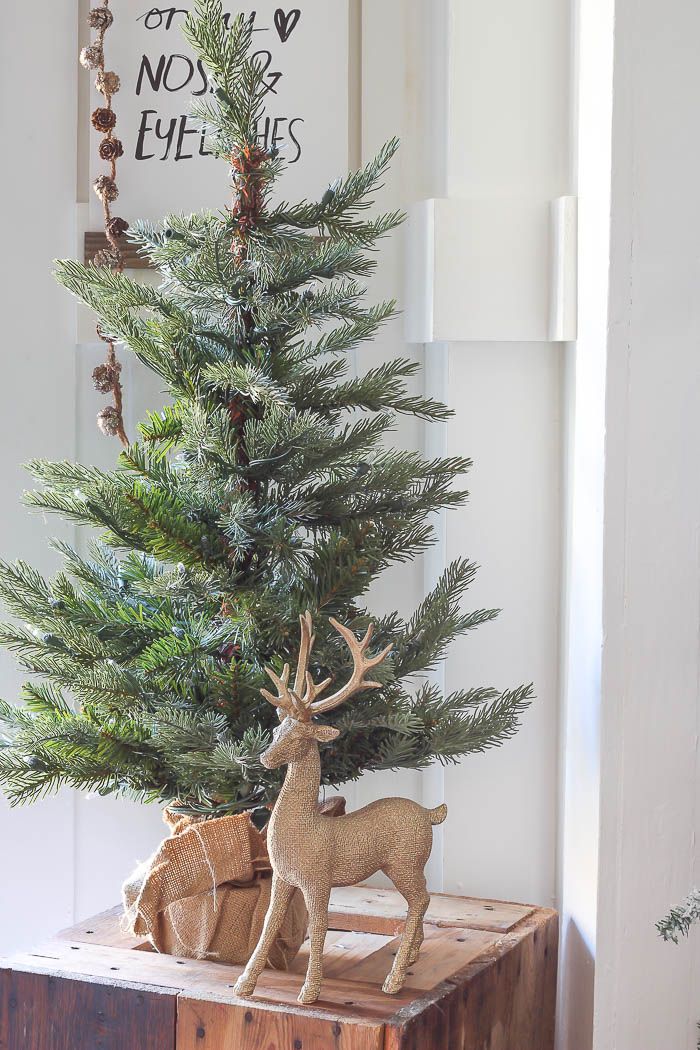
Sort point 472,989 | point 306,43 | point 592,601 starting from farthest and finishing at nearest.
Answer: point 306,43
point 592,601
point 472,989

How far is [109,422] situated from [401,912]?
76 centimetres

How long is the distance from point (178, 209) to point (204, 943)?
1.04 metres

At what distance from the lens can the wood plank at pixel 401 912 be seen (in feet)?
4.57

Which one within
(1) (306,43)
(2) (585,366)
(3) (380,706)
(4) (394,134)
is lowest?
(3) (380,706)

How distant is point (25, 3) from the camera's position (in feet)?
5.56

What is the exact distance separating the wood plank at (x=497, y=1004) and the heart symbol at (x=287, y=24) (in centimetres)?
128

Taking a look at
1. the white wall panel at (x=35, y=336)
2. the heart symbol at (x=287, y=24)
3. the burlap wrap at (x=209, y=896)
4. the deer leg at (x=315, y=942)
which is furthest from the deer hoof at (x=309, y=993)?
the heart symbol at (x=287, y=24)

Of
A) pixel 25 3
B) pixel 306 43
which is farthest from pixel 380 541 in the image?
pixel 25 3

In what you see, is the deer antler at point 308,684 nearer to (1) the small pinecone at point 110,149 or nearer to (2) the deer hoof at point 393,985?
(2) the deer hoof at point 393,985

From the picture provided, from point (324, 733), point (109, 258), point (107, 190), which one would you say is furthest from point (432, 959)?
point (107, 190)

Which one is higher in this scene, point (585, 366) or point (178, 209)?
point (178, 209)

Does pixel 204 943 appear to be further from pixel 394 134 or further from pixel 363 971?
pixel 394 134

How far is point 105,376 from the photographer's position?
161 cm

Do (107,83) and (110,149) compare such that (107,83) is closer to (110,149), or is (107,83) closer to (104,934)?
(110,149)
